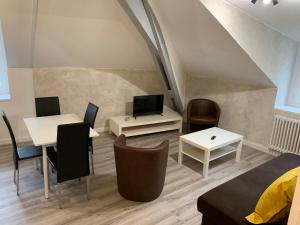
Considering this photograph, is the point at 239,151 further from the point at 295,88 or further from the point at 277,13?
the point at 277,13

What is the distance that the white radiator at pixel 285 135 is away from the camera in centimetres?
380

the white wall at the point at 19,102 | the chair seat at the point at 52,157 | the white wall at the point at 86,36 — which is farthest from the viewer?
the white wall at the point at 19,102

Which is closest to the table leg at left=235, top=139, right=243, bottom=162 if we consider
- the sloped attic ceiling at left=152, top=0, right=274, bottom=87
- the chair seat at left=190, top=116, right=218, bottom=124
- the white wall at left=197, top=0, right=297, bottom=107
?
the chair seat at left=190, top=116, right=218, bottom=124

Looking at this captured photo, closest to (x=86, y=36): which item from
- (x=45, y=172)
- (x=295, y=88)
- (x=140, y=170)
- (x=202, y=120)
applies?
(x=45, y=172)

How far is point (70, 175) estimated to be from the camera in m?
2.57

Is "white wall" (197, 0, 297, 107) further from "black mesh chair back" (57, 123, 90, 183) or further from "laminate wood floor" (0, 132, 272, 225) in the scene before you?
"black mesh chair back" (57, 123, 90, 183)

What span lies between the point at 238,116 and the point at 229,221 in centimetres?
308

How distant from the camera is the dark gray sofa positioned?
187cm

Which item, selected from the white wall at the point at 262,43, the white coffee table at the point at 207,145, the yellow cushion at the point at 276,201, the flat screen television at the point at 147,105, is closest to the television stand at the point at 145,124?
the flat screen television at the point at 147,105

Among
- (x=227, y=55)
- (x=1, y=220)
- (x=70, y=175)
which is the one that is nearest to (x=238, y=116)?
(x=227, y=55)

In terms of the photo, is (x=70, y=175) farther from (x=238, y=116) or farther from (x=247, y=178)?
(x=238, y=116)

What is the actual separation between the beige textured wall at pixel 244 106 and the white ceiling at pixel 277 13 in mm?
1135

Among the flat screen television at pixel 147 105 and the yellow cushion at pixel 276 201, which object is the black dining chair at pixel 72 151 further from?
the flat screen television at pixel 147 105

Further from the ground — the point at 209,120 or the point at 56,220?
the point at 209,120
